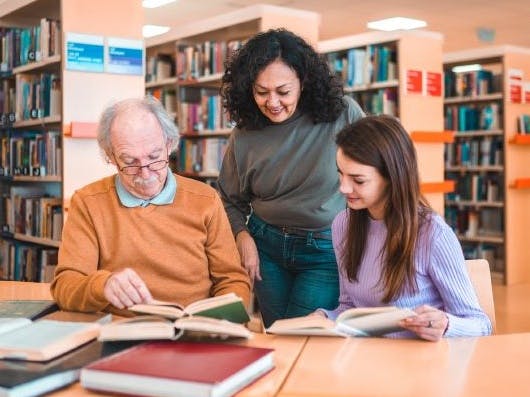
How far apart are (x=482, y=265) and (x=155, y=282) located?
0.87m

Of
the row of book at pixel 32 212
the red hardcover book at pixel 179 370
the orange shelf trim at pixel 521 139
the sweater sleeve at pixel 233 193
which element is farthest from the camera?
the orange shelf trim at pixel 521 139

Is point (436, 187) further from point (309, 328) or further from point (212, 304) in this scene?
point (212, 304)

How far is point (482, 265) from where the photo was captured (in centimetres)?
197

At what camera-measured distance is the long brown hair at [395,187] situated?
1.78 metres

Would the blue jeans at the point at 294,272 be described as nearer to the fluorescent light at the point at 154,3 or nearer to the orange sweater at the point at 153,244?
the orange sweater at the point at 153,244

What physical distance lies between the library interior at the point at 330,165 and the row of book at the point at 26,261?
Answer: 1 cm

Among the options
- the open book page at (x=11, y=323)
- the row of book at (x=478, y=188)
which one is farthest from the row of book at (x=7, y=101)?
the row of book at (x=478, y=188)

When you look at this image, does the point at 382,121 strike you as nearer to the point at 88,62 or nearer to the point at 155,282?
the point at 155,282

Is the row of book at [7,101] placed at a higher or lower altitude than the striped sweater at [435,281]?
higher

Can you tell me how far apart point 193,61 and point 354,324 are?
4596mm

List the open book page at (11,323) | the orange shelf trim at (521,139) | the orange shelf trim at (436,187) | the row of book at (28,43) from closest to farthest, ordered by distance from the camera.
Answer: the open book page at (11,323) < the row of book at (28,43) < the orange shelf trim at (436,187) < the orange shelf trim at (521,139)

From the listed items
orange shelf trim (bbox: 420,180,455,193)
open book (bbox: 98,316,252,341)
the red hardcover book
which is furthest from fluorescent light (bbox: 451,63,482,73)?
the red hardcover book

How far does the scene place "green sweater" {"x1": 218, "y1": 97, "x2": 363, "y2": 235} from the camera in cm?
228

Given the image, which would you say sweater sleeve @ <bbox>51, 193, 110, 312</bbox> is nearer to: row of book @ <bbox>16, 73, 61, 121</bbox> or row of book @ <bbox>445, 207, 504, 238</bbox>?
row of book @ <bbox>16, 73, 61, 121</bbox>
